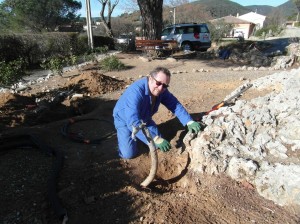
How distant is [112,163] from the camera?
3697 millimetres

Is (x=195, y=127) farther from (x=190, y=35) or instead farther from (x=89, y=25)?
(x=89, y=25)

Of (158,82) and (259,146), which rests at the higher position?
(158,82)

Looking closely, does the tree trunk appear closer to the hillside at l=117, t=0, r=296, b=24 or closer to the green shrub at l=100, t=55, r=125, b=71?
the green shrub at l=100, t=55, r=125, b=71

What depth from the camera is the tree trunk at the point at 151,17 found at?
38.0 feet

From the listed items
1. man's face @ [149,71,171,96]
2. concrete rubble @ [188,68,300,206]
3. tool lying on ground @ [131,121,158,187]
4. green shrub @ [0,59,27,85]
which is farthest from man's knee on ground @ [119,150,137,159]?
green shrub @ [0,59,27,85]

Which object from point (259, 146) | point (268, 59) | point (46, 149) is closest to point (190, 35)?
point (268, 59)

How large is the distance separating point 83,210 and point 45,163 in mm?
1179

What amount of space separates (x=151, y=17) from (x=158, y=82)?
30.4 feet

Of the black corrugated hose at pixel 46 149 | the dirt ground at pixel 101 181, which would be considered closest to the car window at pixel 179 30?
the dirt ground at pixel 101 181

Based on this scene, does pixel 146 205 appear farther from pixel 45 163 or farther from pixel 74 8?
pixel 74 8

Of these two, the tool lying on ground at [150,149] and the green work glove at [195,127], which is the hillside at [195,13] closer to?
the green work glove at [195,127]

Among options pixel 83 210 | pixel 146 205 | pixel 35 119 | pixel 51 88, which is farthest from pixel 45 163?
pixel 51 88

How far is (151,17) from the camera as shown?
1187cm

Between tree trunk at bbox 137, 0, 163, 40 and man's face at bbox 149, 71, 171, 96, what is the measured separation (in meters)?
9.05
